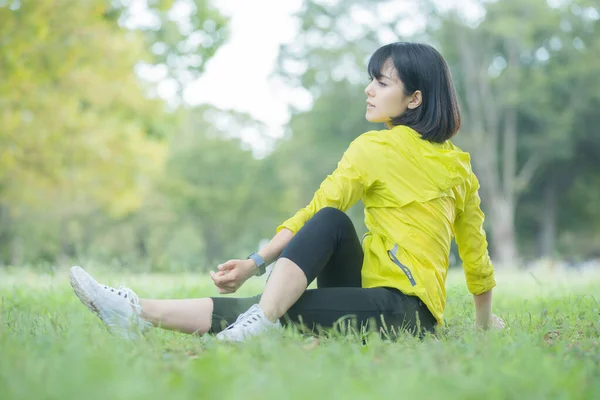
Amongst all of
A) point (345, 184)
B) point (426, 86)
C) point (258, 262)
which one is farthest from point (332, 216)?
point (426, 86)

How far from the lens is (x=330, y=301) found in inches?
121

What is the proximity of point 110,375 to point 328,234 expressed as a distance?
145cm

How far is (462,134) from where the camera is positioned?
23.5 m

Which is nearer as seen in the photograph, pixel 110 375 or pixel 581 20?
pixel 110 375

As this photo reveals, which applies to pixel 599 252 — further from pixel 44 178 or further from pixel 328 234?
pixel 328 234

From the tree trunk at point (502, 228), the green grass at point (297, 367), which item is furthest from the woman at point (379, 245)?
the tree trunk at point (502, 228)

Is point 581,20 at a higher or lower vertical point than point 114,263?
higher

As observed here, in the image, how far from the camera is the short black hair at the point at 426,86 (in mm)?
3369

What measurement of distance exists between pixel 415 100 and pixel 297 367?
1818 mm

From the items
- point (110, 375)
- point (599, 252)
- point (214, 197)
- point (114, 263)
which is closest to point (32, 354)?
point (110, 375)

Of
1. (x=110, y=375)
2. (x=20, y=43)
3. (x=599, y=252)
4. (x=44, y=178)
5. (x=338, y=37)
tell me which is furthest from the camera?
(x=599, y=252)

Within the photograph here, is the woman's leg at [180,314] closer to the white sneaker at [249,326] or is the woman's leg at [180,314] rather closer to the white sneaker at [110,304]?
the white sneaker at [110,304]

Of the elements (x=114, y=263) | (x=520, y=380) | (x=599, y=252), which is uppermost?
(x=520, y=380)

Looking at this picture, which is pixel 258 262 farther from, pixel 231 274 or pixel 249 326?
pixel 249 326
